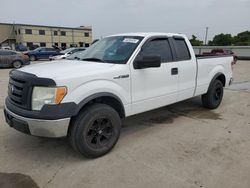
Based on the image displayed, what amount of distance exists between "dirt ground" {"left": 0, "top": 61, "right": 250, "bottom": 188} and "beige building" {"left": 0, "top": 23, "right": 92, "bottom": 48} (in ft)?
190

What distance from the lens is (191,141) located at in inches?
160

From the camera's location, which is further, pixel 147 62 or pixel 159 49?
pixel 159 49

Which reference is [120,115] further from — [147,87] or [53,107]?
→ [53,107]

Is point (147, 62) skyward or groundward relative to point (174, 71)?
skyward

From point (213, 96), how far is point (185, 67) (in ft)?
5.07

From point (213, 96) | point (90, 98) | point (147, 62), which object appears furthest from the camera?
point (213, 96)

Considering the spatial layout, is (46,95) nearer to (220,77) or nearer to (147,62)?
(147,62)

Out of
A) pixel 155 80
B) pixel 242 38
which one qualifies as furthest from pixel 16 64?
pixel 242 38

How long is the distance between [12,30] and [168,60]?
219ft

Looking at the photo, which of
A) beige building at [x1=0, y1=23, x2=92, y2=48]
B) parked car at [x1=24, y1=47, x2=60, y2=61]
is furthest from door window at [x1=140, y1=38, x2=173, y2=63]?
beige building at [x1=0, y1=23, x2=92, y2=48]

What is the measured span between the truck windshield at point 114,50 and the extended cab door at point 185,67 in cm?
104

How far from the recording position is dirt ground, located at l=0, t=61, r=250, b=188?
2.95 metres

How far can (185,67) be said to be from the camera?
15.7 ft

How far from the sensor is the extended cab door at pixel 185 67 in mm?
4742
